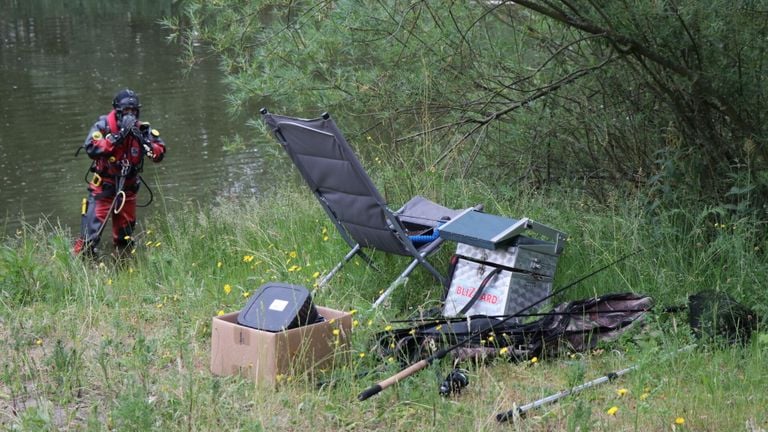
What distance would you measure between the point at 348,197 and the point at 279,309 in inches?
45.2

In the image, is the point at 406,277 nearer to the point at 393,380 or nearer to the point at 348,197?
the point at 348,197

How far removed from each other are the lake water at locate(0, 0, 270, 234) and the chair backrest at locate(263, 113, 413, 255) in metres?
2.53

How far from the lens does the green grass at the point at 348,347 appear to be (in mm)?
3557

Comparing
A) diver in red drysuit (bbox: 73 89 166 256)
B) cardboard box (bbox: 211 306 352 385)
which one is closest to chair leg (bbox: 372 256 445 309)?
cardboard box (bbox: 211 306 352 385)

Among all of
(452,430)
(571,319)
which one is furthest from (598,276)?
(452,430)

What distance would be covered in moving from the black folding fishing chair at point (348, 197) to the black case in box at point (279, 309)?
27.1 inches

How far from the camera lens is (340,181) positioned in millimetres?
5090

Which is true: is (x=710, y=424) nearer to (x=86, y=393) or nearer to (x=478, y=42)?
(x=86, y=393)

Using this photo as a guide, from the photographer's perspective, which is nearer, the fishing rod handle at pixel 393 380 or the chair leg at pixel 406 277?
the fishing rod handle at pixel 393 380

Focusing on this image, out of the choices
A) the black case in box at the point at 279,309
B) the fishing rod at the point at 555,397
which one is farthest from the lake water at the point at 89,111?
the fishing rod at the point at 555,397

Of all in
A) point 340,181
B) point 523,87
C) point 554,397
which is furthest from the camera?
point 523,87

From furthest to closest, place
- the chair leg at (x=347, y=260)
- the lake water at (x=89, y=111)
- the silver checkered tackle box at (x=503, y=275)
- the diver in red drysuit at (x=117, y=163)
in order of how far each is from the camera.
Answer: the lake water at (x=89, y=111)
the diver in red drysuit at (x=117, y=163)
the chair leg at (x=347, y=260)
the silver checkered tackle box at (x=503, y=275)

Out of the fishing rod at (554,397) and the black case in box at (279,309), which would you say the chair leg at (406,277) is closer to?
the black case in box at (279,309)

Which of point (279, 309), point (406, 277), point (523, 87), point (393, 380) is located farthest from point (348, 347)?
point (523, 87)
